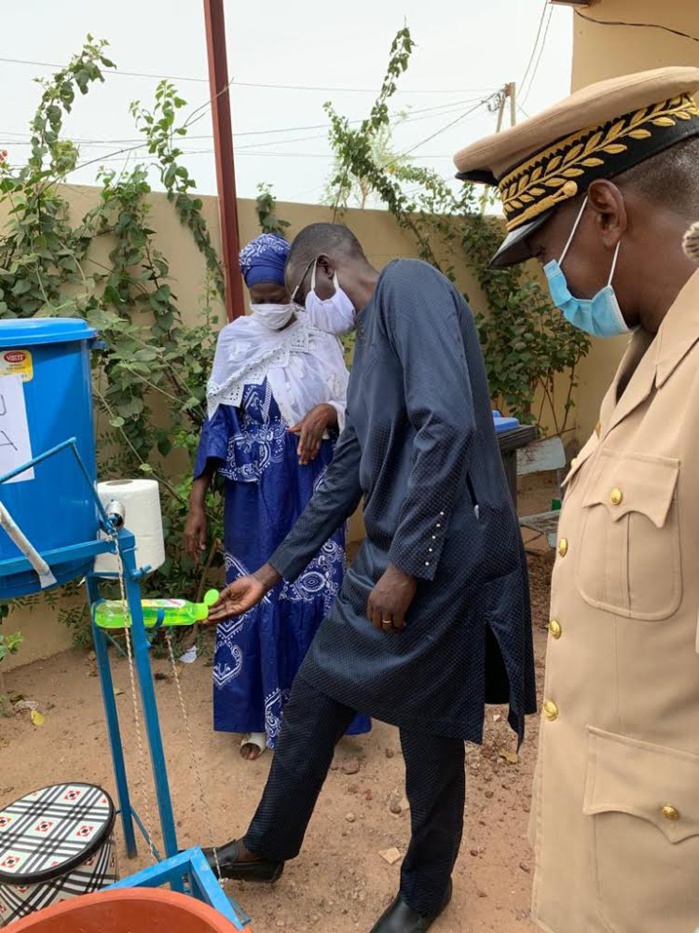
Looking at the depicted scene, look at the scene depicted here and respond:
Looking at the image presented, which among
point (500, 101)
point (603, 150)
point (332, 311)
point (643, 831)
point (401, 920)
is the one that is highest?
point (500, 101)

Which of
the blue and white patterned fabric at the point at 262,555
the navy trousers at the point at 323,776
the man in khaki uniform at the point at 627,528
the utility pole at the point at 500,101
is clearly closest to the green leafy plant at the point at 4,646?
the blue and white patterned fabric at the point at 262,555

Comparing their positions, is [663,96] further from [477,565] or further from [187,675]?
[187,675]

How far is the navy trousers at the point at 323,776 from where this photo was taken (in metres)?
1.89

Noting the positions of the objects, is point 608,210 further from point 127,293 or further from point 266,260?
point 127,293

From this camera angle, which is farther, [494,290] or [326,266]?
[494,290]

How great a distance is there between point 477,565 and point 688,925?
2.93 ft

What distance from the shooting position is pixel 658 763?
99 centimetres

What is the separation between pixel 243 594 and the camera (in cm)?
207

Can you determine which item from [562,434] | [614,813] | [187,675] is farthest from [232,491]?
[562,434]

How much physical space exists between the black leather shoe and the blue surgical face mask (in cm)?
163

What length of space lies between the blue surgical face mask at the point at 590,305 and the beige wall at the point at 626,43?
14.7ft

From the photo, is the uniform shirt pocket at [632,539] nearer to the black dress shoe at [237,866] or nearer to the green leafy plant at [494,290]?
the black dress shoe at [237,866]

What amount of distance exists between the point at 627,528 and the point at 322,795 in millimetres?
2050

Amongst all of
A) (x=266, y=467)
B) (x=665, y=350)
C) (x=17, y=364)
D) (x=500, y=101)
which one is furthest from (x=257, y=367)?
(x=500, y=101)
